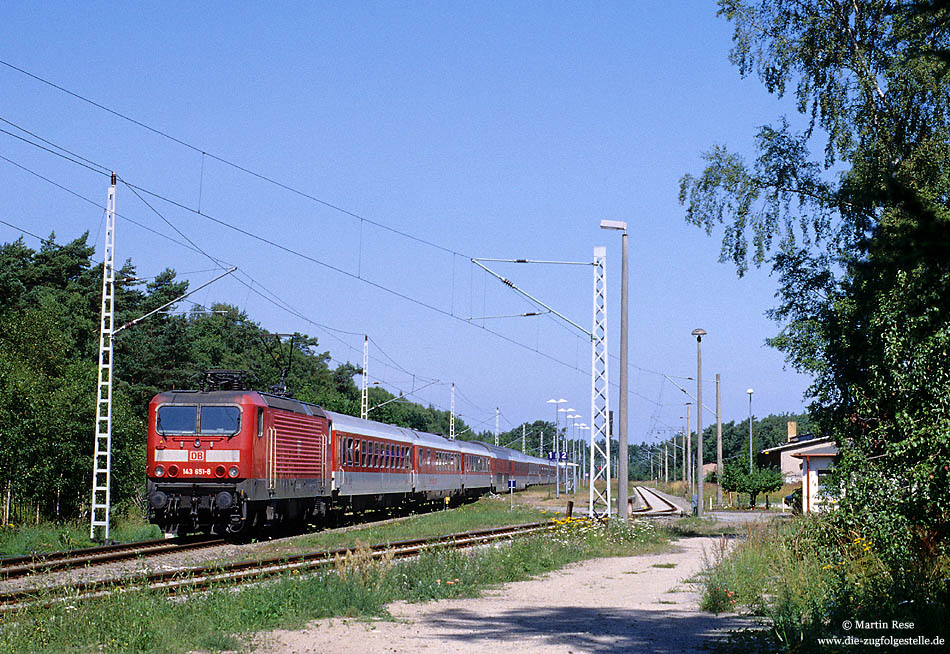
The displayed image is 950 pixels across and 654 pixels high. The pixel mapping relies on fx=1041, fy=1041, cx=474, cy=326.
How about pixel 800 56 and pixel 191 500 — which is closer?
pixel 191 500

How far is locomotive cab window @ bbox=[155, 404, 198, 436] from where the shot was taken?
936 inches

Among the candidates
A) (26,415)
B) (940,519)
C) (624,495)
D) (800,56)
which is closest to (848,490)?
(940,519)

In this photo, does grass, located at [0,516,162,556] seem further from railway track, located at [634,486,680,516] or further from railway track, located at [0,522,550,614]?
railway track, located at [634,486,680,516]

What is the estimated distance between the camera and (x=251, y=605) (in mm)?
12102

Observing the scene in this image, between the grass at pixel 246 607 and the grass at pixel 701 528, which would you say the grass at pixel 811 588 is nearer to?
the grass at pixel 246 607

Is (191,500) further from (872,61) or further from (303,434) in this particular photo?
(872,61)

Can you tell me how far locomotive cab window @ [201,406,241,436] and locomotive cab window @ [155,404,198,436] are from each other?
0.24 m

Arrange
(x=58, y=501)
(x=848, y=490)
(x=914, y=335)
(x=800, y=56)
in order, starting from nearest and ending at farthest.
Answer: (x=914, y=335) < (x=848, y=490) < (x=800, y=56) < (x=58, y=501)

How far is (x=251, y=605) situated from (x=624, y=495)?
15994 mm

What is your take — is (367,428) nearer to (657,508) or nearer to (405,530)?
(405,530)

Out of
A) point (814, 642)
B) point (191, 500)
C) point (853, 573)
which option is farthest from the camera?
point (191, 500)

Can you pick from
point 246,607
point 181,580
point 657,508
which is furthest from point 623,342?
point 657,508

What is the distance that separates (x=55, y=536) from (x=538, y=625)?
52.2ft

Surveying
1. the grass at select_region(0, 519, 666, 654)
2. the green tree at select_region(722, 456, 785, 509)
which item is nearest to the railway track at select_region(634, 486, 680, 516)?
the green tree at select_region(722, 456, 785, 509)
